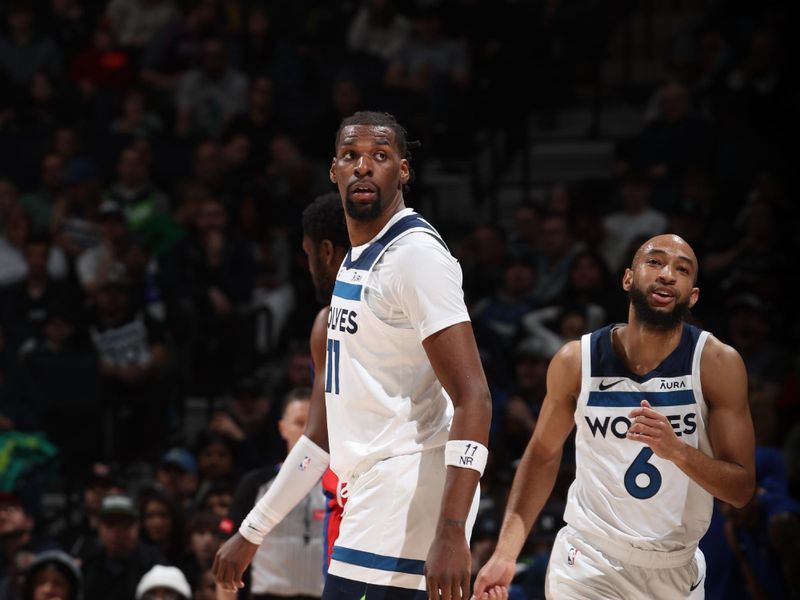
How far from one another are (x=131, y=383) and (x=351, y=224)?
6.35 metres

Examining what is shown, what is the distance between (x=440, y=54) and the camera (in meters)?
12.2

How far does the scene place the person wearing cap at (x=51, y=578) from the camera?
7645 millimetres

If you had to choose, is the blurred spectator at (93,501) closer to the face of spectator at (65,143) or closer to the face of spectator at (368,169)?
the face of spectator at (65,143)

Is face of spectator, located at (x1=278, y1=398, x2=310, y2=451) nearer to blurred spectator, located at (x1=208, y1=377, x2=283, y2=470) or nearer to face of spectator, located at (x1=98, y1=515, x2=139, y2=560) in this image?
face of spectator, located at (x1=98, y1=515, x2=139, y2=560)

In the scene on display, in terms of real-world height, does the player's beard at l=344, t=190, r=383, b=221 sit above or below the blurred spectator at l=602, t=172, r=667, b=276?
below

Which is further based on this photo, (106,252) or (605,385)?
(106,252)

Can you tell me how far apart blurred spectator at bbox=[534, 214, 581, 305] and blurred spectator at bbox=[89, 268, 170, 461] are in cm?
284

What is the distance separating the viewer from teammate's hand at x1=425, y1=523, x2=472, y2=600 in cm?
335

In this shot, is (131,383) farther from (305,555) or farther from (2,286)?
(305,555)

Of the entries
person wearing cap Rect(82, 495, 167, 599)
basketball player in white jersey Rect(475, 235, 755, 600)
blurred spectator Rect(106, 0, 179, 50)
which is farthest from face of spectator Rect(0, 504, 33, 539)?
blurred spectator Rect(106, 0, 179, 50)

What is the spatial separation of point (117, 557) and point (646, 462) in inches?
178

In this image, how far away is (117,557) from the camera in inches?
316

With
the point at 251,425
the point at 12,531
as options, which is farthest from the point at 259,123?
the point at 12,531

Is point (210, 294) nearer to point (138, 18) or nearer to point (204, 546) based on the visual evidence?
point (204, 546)
